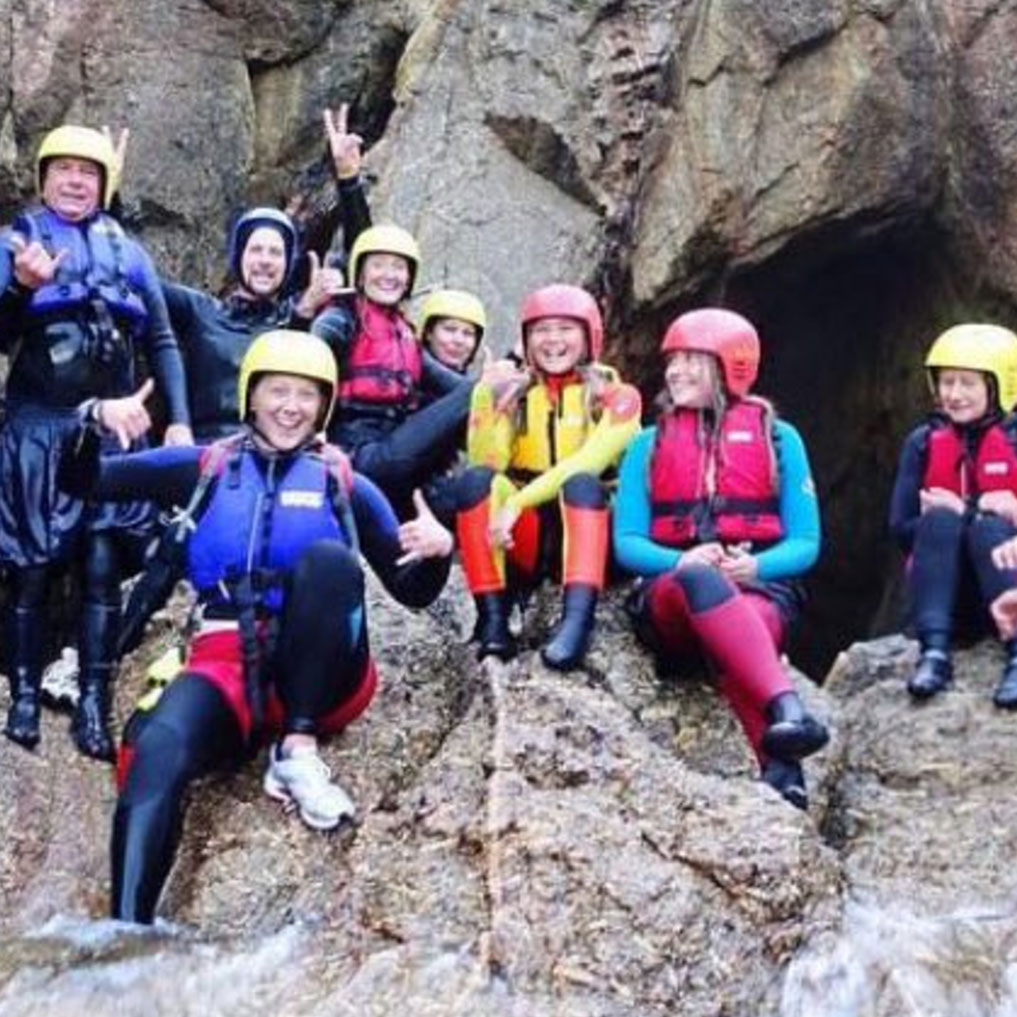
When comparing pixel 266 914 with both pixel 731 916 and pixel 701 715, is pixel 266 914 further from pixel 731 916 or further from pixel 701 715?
pixel 701 715

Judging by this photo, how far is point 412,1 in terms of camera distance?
424 inches

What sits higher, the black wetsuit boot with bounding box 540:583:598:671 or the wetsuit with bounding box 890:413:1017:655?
the wetsuit with bounding box 890:413:1017:655

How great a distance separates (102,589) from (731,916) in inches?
111

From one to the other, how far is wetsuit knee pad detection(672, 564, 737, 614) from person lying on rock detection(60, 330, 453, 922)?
2.90ft

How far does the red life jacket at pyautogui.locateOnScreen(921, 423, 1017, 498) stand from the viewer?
22.6 feet

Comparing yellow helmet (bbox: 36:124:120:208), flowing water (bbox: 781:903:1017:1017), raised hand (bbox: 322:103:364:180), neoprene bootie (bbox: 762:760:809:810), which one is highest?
raised hand (bbox: 322:103:364:180)

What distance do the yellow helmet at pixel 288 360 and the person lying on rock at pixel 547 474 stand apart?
89 centimetres

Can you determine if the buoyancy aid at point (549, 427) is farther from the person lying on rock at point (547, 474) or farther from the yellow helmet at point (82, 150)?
the yellow helmet at point (82, 150)

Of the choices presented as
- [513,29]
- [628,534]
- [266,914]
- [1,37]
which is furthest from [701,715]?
[1,37]

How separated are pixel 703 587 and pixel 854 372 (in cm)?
697

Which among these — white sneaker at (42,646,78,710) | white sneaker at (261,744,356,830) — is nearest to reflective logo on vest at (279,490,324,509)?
white sneaker at (261,744,356,830)

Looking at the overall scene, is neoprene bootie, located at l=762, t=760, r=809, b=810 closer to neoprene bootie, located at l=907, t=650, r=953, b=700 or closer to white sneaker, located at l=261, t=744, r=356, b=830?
neoprene bootie, located at l=907, t=650, r=953, b=700

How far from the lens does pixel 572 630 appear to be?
19.2 feet

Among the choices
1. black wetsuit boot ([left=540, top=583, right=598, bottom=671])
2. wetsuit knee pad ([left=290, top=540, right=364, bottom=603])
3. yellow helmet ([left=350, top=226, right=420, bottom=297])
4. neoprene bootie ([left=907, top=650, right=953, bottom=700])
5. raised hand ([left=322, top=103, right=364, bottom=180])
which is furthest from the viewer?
raised hand ([left=322, top=103, right=364, bottom=180])
